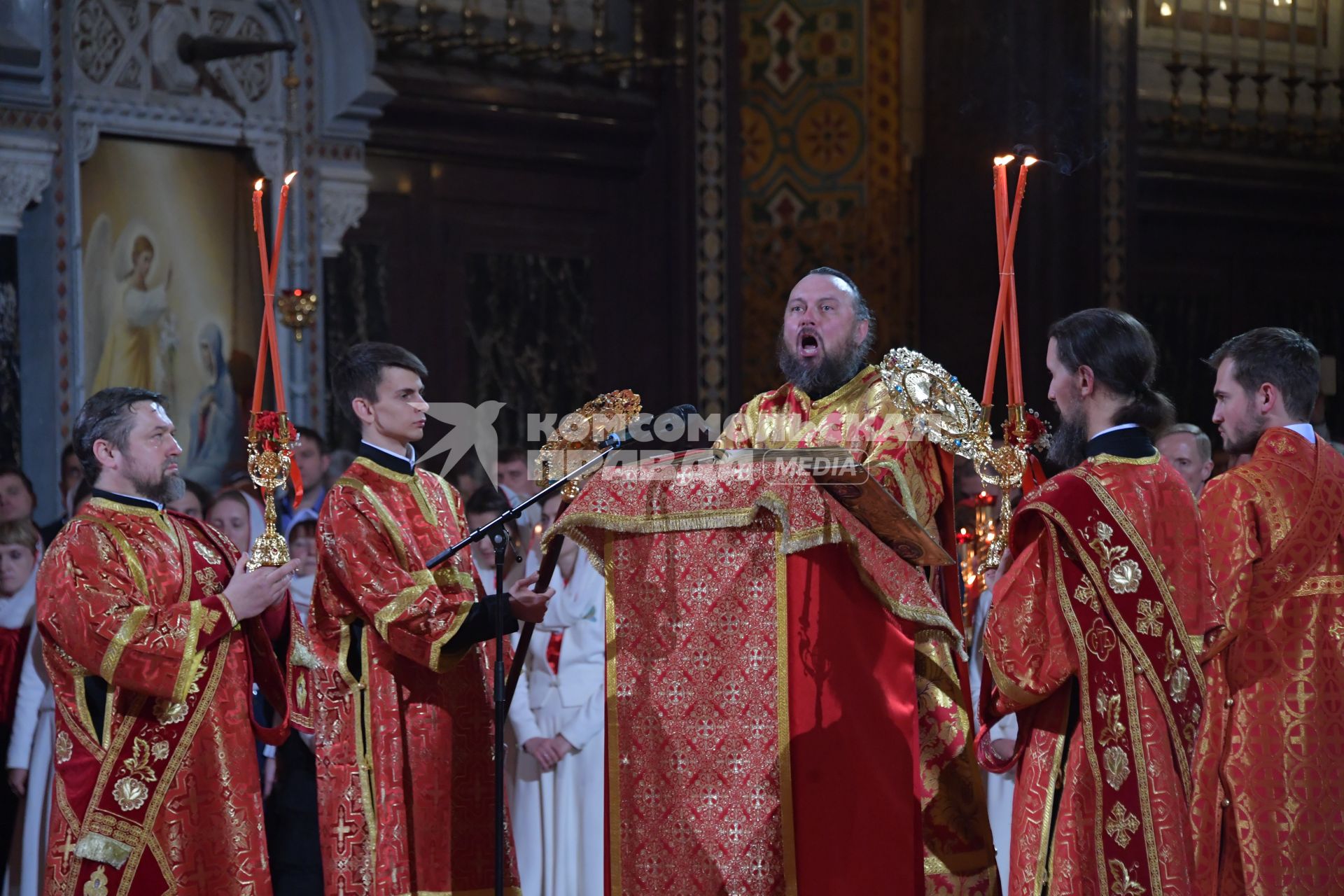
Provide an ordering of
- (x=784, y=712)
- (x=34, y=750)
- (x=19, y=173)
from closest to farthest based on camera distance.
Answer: (x=784, y=712) < (x=34, y=750) < (x=19, y=173)

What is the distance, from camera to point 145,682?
449 cm

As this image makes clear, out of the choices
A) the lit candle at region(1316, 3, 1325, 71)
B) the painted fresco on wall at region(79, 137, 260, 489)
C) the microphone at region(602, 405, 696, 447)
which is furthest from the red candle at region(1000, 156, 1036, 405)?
the lit candle at region(1316, 3, 1325, 71)

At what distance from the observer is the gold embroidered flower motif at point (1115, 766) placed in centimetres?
411

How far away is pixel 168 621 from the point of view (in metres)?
4.55

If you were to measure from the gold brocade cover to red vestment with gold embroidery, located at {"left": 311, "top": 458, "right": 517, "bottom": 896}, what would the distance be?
2.14 ft

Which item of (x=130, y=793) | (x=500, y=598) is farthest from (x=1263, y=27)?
(x=130, y=793)

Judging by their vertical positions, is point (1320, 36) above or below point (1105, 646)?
above

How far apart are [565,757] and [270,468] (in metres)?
2.31

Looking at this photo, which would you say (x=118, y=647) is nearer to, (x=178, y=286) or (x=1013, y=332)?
(x=1013, y=332)

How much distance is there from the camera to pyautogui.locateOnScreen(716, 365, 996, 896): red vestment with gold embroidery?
14.4 feet

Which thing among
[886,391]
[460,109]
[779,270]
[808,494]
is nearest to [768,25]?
[779,270]

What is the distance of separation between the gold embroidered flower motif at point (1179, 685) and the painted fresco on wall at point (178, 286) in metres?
5.06

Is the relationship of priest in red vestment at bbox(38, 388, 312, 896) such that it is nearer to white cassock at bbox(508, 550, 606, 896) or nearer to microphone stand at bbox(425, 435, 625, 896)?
microphone stand at bbox(425, 435, 625, 896)

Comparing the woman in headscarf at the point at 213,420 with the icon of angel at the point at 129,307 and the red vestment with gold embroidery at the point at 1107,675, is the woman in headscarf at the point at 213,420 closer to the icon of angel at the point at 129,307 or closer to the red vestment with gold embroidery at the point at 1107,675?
the icon of angel at the point at 129,307
